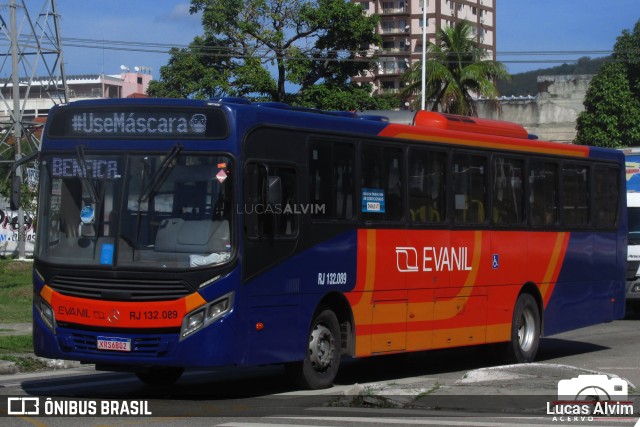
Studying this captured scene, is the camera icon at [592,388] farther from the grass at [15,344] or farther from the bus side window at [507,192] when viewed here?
the grass at [15,344]

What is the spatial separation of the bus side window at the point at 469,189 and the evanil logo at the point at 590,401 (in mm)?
4025

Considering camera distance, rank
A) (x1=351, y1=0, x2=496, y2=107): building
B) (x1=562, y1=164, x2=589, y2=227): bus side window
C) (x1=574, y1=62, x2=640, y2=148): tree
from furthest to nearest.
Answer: (x1=351, y1=0, x2=496, y2=107): building
(x1=574, y1=62, x2=640, y2=148): tree
(x1=562, y1=164, x2=589, y2=227): bus side window

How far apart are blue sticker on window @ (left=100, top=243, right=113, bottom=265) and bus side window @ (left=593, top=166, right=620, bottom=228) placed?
1005 cm

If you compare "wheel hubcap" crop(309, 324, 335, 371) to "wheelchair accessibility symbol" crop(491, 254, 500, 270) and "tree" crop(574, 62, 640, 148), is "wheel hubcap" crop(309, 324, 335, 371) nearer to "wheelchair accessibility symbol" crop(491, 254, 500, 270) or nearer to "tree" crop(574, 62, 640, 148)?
"wheelchair accessibility symbol" crop(491, 254, 500, 270)

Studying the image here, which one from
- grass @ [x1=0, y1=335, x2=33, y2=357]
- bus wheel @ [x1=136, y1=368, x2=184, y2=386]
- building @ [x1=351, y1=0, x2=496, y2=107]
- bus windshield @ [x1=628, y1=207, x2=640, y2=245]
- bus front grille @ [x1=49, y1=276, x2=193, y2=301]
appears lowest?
grass @ [x1=0, y1=335, x2=33, y2=357]

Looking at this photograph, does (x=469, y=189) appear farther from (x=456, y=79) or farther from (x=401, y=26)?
(x=401, y=26)

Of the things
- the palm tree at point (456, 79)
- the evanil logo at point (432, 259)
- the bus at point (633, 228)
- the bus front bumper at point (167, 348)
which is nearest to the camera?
the bus front bumper at point (167, 348)

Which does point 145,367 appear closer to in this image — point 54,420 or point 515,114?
point 54,420

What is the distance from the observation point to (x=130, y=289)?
1181 cm

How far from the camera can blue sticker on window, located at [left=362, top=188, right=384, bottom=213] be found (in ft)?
46.5

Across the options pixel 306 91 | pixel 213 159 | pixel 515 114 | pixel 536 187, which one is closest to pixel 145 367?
pixel 213 159

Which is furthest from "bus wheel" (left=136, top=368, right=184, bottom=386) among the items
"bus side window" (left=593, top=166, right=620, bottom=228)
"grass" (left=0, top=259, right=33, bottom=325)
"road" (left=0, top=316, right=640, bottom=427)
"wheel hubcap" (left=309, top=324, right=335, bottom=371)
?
"grass" (left=0, top=259, right=33, bottom=325)

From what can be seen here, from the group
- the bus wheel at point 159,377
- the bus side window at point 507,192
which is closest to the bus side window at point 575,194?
the bus side window at point 507,192

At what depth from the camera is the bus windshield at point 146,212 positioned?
1188 centimetres
